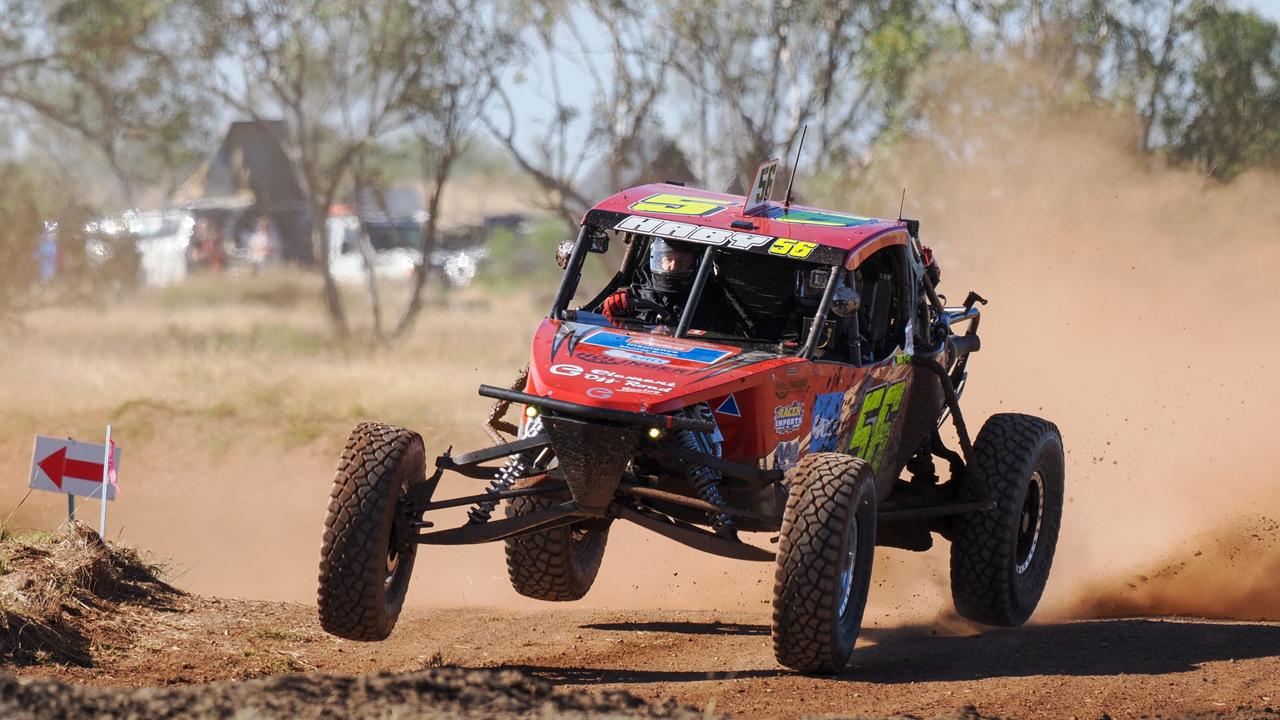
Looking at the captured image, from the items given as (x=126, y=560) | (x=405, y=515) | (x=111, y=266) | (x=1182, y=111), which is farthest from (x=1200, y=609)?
(x=111, y=266)

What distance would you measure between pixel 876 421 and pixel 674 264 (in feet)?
4.53

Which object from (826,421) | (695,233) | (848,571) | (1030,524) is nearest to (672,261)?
(695,233)

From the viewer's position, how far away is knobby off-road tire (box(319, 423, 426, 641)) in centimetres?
717

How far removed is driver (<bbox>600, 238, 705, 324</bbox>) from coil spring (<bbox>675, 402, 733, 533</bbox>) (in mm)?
1116

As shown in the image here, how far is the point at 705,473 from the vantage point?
24.1 feet

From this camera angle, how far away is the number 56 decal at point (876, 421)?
838 centimetres

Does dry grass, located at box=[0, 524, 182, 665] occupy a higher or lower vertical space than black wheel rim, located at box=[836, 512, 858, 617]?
lower

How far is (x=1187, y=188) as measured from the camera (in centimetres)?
2138

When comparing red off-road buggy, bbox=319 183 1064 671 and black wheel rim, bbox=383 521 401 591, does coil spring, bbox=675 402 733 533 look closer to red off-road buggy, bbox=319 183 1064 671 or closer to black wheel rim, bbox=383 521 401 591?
red off-road buggy, bbox=319 183 1064 671

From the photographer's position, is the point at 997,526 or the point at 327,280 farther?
the point at 327,280

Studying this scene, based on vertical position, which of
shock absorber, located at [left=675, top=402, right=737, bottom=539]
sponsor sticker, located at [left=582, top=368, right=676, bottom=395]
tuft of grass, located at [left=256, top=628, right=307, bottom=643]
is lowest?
tuft of grass, located at [left=256, top=628, right=307, bottom=643]

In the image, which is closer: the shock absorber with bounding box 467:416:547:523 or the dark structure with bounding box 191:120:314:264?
the shock absorber with bounding box 467:416:547:523

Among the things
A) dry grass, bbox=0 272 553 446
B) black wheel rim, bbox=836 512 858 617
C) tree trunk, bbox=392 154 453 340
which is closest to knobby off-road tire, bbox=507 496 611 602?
black wheel rim, bbox=836 512 858 617

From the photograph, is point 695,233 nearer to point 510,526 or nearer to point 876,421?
point 876,421
